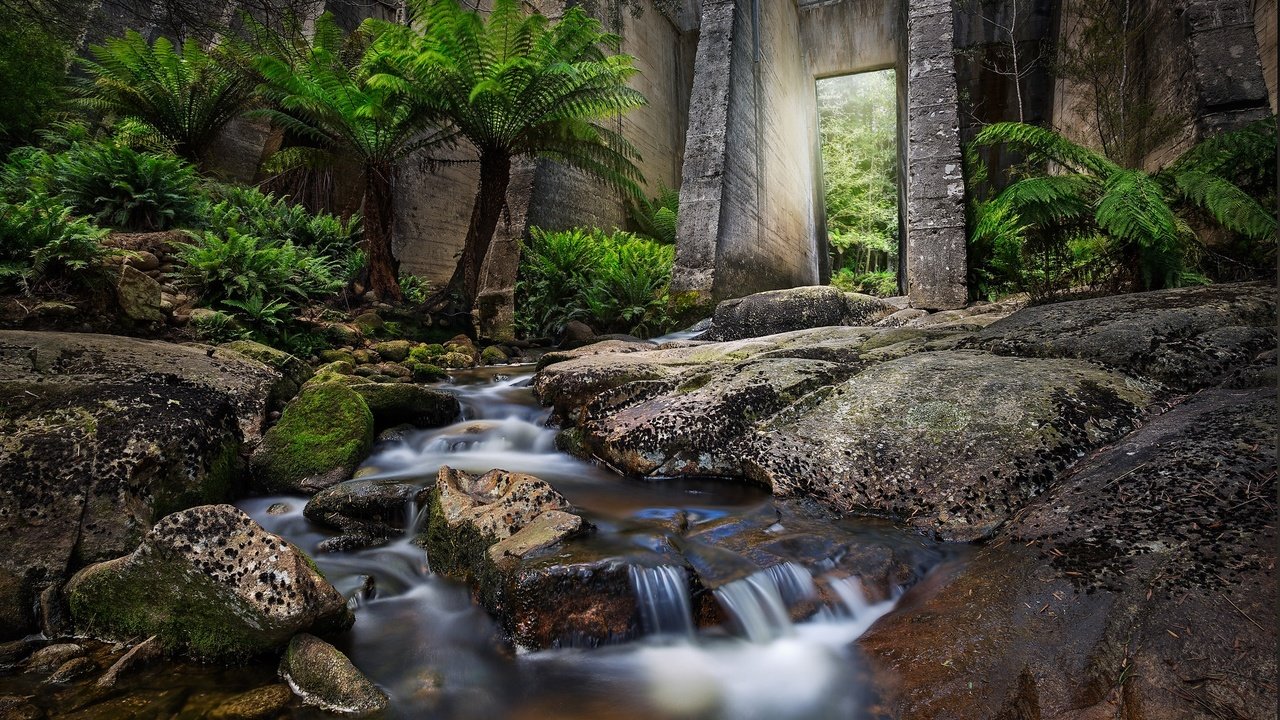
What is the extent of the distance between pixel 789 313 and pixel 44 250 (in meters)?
6.88

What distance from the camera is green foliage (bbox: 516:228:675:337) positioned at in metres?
8.81

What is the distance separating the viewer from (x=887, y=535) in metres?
2.65

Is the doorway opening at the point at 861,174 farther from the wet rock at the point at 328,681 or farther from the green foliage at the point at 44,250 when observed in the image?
the wet rock at the point at 328,681

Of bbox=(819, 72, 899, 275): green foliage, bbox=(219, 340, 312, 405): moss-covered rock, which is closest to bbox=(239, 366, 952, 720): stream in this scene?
bbox=(219, 340, 312, 405): moss-covered rock

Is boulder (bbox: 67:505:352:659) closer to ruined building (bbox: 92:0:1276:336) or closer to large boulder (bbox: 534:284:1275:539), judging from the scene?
large boulder (bbox: 534:284:1275:539)

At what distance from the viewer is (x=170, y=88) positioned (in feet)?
27.0

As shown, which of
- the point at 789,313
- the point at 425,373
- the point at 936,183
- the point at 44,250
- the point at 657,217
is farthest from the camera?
the point at 657,217

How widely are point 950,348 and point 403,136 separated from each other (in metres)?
6.70

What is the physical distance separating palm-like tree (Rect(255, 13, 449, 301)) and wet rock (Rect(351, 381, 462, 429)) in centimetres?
381

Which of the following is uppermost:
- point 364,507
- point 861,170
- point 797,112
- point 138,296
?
point 861,170

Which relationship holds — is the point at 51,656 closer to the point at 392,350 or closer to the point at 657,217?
the point at 392,350

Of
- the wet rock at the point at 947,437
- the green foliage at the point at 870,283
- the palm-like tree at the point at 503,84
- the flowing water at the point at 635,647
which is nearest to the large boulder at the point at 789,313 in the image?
the palm-like tree at the point at 503,84

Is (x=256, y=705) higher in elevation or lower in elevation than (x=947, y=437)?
lower

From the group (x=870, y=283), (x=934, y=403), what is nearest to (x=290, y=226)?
(x=934, y=403)
